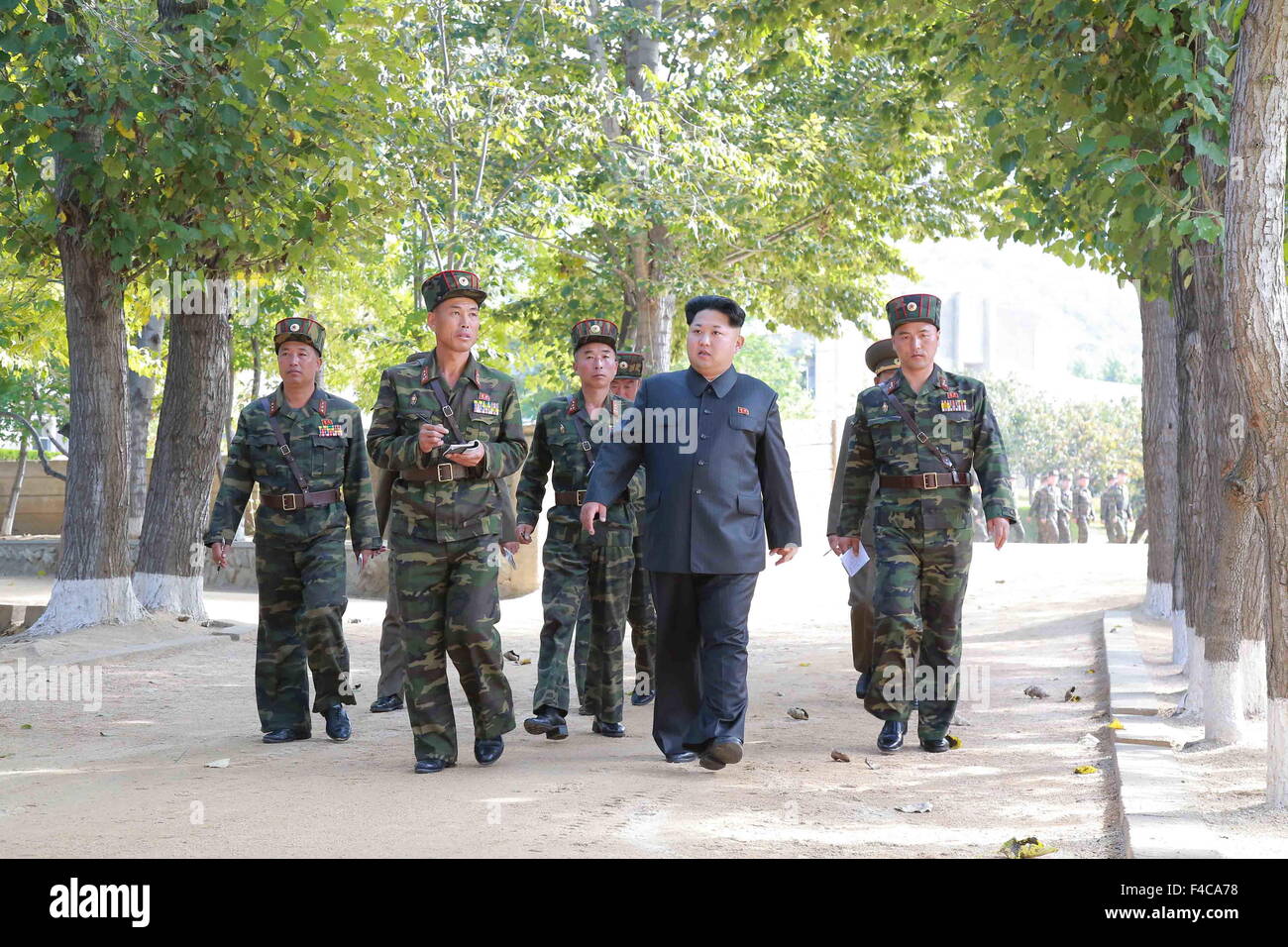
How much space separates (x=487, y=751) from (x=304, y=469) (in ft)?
6.20

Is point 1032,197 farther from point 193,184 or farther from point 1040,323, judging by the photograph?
point 1040,323

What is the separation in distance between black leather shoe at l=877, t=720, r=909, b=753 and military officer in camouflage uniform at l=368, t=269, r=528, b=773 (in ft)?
6.65

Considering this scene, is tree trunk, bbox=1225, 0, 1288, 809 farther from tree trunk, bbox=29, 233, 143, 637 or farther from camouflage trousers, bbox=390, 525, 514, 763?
tree trunk, bbox=29, 233, 143, 637

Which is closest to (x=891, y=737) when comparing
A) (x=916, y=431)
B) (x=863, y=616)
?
(x=916, y=431)

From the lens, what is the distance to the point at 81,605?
12.4 m

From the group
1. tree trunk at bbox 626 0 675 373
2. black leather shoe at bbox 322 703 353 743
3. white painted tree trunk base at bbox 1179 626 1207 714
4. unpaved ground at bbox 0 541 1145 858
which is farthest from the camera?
tree trunk at bbox 626 0 675 373

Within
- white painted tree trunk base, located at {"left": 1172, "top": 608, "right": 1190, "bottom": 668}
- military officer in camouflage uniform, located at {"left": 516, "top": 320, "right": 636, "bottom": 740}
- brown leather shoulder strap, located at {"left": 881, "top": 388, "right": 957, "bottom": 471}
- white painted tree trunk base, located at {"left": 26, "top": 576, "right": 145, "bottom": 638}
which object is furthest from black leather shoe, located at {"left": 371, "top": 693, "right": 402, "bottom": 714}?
white painted tree trunk base, located at {"left": 1172, "top": 608, "right": 1190, "bottom": 668}

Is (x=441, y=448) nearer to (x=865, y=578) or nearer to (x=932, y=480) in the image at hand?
(x=932, y=480)

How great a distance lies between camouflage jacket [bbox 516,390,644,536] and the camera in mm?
8422

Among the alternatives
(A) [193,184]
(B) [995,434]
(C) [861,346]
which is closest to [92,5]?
(A) [193,184]

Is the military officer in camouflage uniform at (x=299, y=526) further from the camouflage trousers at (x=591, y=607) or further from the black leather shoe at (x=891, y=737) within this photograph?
the black leather shoe at (x=891, y=737)

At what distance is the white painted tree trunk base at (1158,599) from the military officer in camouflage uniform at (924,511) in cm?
691

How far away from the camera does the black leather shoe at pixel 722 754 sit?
22.2ft

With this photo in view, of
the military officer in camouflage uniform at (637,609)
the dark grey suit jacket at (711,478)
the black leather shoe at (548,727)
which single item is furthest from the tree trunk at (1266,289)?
the black leather shoe at (548,727)
